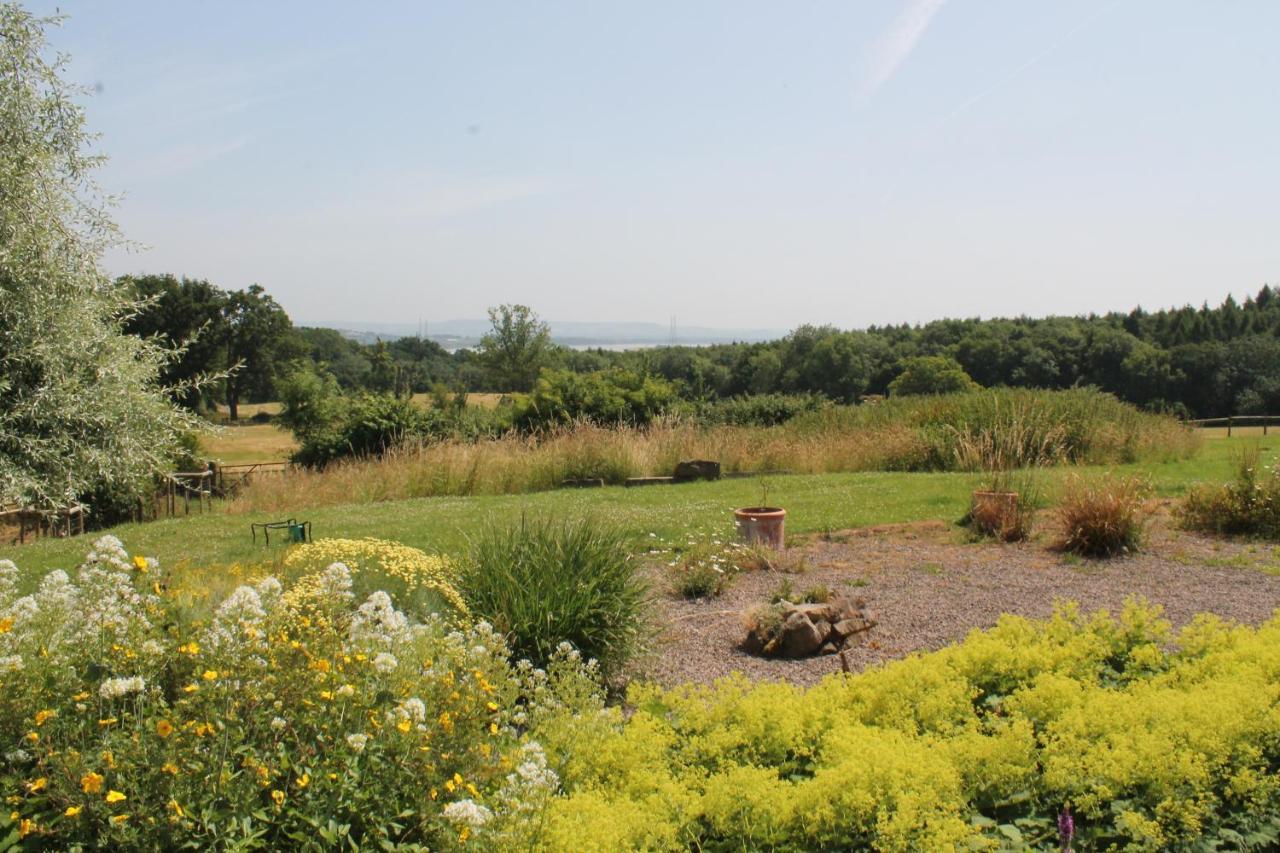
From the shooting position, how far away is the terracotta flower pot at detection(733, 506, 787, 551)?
24.3 feet

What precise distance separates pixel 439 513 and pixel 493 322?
3153cm

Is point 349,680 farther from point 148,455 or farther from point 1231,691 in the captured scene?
point 148,455

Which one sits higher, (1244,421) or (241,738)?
(241,738)

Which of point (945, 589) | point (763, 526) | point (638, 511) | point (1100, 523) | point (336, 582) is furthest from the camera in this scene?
point (638, 511)

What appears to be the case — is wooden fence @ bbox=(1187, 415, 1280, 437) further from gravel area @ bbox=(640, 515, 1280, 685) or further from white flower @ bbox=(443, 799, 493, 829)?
white flower @ bbox=(443, 799, 493, 829)

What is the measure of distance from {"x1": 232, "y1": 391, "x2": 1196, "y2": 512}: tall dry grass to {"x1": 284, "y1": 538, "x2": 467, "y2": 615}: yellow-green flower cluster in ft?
27.6

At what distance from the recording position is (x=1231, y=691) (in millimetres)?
2748

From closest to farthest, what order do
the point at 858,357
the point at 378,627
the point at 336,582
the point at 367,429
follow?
the point at 378,627
the point at 336,582
the point at 367,429
the point at 858,357

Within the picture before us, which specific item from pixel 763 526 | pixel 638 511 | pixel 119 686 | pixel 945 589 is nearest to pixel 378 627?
pixel 119 686

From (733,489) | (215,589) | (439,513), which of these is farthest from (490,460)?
(215,589)

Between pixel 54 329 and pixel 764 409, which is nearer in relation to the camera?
pixel 54 329

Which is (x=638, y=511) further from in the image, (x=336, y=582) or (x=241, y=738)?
(x=241, y=738)

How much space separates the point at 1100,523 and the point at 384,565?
5.66m

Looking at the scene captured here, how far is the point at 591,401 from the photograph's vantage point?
19.7 m
